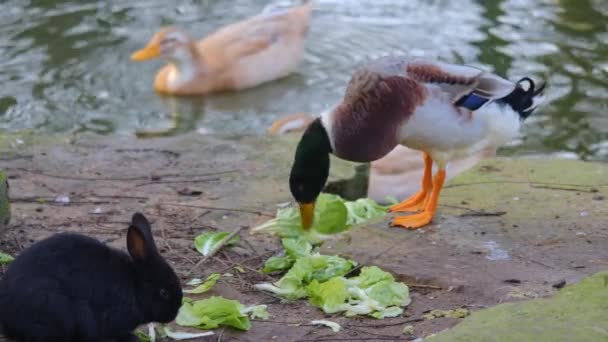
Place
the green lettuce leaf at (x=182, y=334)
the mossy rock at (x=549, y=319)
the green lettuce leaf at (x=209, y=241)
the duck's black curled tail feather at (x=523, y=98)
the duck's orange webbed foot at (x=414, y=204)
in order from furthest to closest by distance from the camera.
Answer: the duck's orange webbed foot at (x=414, y=204)
the duck's black curled tail feather at (x=523, y=98)
the green lettuce leaf at (x=209, y=241)
the green lettuce leaf at (x=182, y=334)
the mossy rock at (x=549, y=319)

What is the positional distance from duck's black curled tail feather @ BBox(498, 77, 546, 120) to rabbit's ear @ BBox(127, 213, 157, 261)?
8.22 feet

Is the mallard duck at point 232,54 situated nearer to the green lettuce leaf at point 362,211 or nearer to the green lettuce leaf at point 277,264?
the green lettuce leaf at point 362,211

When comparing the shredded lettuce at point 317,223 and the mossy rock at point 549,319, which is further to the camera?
the shredded lettuce at point 317,223

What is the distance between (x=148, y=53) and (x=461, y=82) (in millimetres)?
5442

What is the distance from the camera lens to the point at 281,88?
10.7 metres

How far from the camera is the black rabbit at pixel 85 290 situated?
12.5 ft

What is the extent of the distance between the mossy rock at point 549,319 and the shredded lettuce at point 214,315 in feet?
2.74

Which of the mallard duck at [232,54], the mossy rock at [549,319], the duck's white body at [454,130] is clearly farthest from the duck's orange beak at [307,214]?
the mallard duck at [232,54]

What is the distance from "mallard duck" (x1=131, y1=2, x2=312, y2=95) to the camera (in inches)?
417

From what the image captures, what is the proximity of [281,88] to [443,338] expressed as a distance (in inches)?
278

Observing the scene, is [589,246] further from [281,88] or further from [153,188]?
[281,88]

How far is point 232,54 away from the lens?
11039 millimetres

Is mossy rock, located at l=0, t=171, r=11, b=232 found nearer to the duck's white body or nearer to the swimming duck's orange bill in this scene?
the duck's white body

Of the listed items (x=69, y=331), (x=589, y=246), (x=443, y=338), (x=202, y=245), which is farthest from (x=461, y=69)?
(x=69, y=331)
